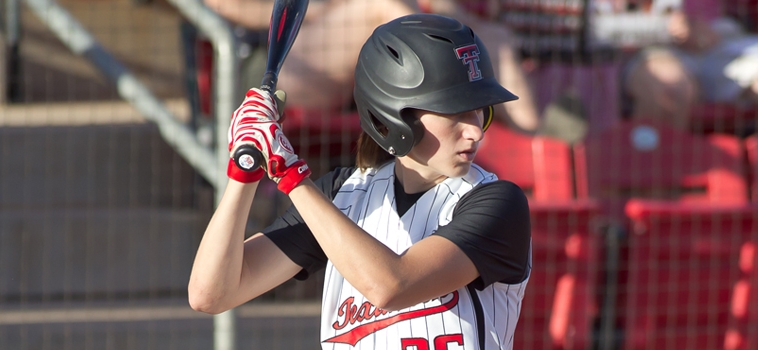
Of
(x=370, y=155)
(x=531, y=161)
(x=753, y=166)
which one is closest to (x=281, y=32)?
(x=370, y=155)

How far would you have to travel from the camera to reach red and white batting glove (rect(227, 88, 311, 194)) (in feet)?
4.90

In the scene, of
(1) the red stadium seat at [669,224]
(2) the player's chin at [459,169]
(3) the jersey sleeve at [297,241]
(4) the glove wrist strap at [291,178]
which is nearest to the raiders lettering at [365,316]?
(3) the jersey sleeve at [297,241]

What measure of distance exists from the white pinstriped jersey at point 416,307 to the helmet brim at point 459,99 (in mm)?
184

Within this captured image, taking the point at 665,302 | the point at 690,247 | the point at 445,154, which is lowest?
the point at 665,302

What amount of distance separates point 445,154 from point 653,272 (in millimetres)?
2580

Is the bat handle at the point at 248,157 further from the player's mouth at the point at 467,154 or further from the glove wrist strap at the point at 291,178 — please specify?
the player's mouth at the point at 467,154

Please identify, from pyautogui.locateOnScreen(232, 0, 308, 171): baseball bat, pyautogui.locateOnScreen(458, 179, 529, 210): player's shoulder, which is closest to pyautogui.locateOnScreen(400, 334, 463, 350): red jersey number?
pyautogui.locateOnScreen(458, 179, 529, 210): player's shoulder

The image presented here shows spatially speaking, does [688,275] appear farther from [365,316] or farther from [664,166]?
[365,316]

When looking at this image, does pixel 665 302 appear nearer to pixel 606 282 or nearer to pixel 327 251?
pixel 606 282

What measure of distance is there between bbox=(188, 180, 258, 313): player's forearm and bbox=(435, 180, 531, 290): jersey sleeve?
0.39 meters

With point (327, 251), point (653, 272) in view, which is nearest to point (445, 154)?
point (327, 251)

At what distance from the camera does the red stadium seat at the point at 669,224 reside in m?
3.89

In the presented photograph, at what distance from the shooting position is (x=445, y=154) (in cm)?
167

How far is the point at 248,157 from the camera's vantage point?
1497mm
